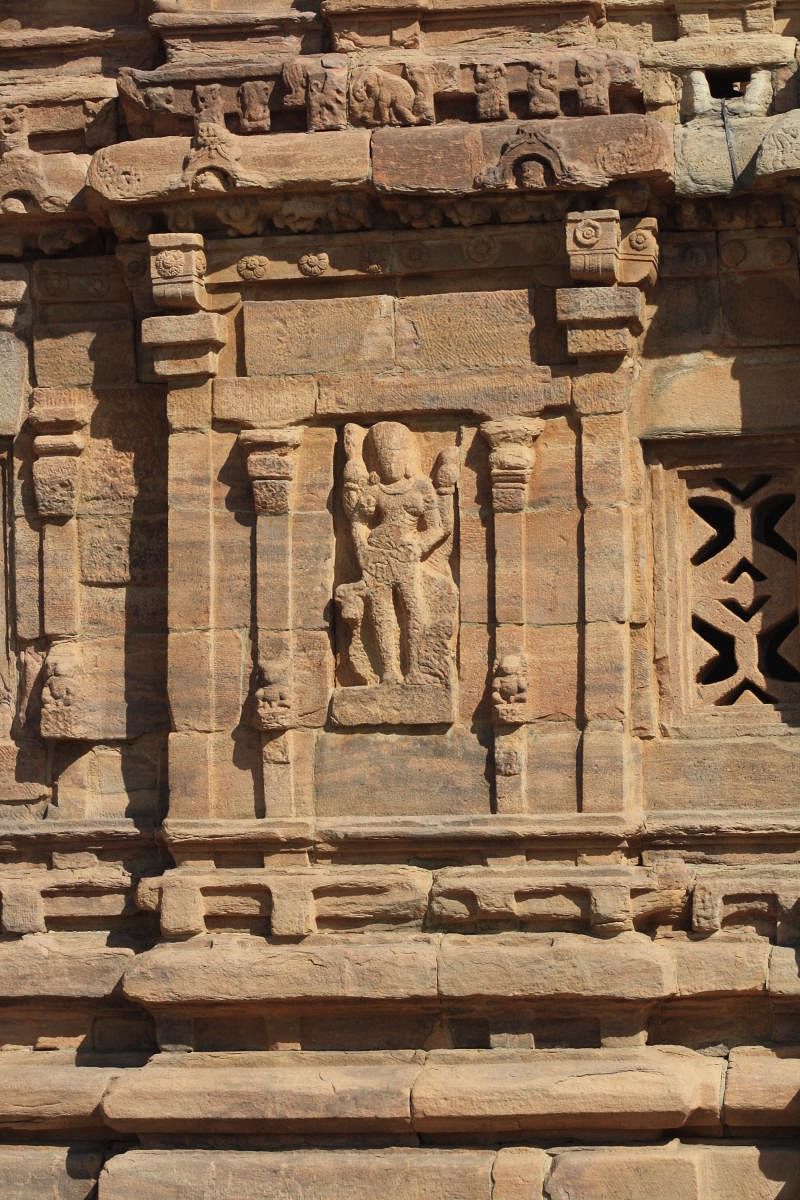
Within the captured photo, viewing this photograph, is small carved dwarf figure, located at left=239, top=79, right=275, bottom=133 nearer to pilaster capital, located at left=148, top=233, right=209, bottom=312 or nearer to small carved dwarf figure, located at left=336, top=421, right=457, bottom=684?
pilaster capital, located at left=148, top=233, right=209, bottom=312

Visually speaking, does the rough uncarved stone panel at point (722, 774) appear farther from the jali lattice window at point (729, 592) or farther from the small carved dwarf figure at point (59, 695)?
the small carved dwarf figure at point (59, 695)

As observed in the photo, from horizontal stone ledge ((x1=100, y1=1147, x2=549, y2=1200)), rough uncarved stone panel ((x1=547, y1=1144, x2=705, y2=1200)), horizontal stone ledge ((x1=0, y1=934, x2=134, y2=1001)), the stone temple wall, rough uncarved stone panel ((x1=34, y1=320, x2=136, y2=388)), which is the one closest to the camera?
rough uncarved stone panel ((x1=547, y1=1144, x2=705, y2=1200))

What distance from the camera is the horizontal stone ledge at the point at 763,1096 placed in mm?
10703

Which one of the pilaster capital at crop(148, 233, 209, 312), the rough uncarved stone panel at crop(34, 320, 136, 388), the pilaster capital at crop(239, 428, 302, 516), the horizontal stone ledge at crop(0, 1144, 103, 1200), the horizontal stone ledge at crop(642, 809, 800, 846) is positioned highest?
the pilaster capital at crop(148, 233, 209, 312)

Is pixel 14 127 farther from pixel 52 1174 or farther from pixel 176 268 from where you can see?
pixel 52 1174

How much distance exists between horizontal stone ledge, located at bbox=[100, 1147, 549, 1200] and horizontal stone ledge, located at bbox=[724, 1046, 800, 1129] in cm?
93

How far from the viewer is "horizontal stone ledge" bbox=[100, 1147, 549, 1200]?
10.7 meters

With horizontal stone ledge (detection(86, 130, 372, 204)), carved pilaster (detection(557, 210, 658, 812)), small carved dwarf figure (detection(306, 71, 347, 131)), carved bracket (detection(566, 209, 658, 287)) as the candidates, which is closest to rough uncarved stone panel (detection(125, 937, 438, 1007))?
carved pilaster (detection(557, 210, 658, 812))

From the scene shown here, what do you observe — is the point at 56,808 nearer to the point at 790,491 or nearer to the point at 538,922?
the point at 538,922

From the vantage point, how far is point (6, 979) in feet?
38.4

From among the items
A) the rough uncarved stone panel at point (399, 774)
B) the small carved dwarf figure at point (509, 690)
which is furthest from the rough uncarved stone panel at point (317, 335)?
the rough uncarved stone panel at point (399, 774)

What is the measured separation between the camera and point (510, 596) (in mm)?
11484

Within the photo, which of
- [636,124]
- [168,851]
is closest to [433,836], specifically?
[168,851]

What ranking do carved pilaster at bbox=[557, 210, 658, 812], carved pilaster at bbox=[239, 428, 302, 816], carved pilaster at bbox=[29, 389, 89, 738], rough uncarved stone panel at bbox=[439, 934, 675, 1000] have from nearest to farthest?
rough uncarved stone panel at bbox=[439, 934, 675, 1000]
carved pilaster at bbox=[557, 210, 658, 812]
carved pilaster at bbox=[239, 428, 302, 816]
carved pilaster at bbox=[29, 389, 89, 738]
